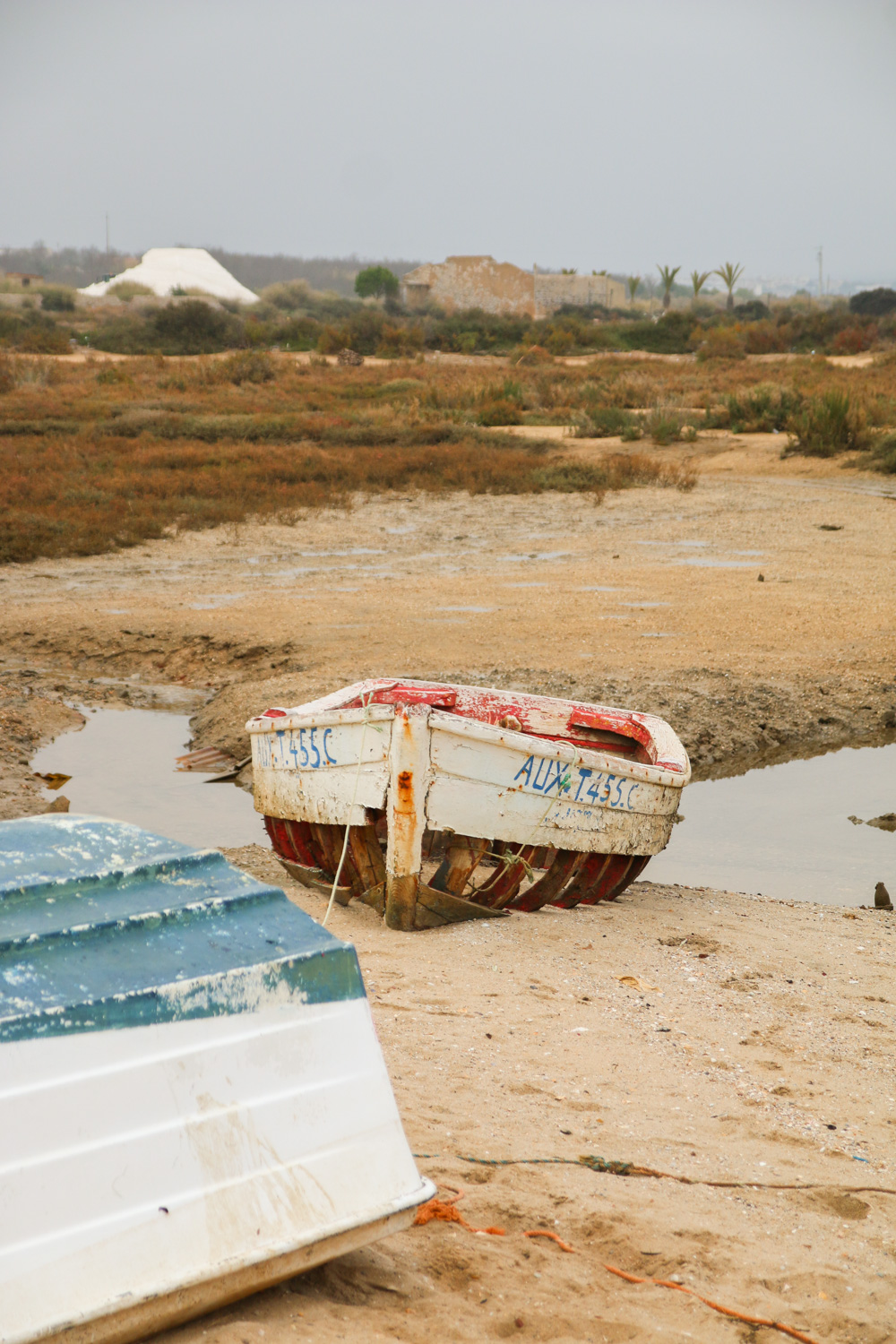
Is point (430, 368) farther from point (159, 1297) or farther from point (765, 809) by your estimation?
point (159, 1297)

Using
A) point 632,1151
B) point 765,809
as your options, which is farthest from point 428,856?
point 632,1151

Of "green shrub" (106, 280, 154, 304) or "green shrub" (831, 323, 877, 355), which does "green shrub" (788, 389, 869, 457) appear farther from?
"green shrub" (106, 280, 154, 304)

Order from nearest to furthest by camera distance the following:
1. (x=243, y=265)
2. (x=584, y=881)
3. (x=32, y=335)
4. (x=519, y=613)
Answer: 1. (x=584, y=881)
2. (x=519, y=613)
3. (x=32, y=335)
4. (x=243, y=265)

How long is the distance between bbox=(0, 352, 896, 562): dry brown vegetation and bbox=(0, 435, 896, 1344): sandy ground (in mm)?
2787

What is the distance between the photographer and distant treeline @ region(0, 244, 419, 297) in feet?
491

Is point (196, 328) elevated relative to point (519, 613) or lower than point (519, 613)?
elevated

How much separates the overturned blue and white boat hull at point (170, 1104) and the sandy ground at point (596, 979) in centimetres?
18

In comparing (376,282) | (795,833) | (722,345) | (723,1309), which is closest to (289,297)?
(376,282)

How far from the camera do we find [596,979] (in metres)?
4.72

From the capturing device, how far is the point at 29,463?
17734 mm

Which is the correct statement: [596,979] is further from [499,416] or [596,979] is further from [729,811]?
[499,416]

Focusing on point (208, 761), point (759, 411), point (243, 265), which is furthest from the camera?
point (243, 265)

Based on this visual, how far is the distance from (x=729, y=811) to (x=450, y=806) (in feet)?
10.2

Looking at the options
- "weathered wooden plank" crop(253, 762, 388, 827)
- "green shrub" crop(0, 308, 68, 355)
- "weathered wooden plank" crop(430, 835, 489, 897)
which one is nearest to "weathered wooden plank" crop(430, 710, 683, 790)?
"weathered wooden plank" crop(253, 762, 388, 827)
